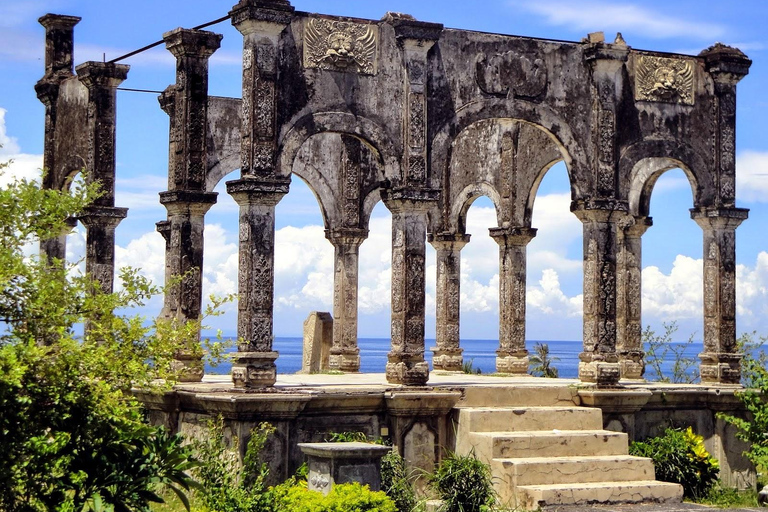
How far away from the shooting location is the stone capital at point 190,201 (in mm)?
17047

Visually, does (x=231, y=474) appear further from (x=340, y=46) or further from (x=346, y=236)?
(x=346, y=236)

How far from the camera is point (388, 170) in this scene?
15.7m

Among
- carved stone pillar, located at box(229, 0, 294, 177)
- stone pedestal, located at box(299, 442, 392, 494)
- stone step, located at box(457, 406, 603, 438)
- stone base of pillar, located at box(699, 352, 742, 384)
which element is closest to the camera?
stone pedestal, located at box(299, 442, 392, 494)

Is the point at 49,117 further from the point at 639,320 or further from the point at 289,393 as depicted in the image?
the point at 639,320

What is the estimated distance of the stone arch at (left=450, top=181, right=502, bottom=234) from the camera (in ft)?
68.9

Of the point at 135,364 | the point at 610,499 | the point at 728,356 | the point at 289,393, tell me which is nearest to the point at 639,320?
the point at 728,356

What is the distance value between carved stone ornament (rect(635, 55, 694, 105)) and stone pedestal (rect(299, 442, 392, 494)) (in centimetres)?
684

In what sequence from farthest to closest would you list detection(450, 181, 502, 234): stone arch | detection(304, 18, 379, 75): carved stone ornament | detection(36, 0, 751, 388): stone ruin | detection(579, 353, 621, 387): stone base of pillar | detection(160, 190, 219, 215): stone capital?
detection(450, 181, 502, 234): stone arch, detection(160, 190, 219, 215): stone capital, detection(579, 353, 621, 387): stone base of pillar, detection(304, 18, 379, 75): carved stone ornament, detection(36, 0, 751, 388): stone ruin

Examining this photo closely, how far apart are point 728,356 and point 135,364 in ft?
31.1

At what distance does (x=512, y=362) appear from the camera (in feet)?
67.8

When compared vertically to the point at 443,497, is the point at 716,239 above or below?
above

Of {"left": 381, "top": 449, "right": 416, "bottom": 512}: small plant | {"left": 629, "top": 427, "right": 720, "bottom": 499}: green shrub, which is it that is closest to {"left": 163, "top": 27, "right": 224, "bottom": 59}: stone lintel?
{"left": 381, "top": 449, "right": 416, "bottom": 512}: small plant

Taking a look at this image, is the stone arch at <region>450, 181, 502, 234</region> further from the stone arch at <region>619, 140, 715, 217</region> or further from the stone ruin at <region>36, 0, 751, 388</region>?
the stone arch at <region>619, 140, 715, 217</region>

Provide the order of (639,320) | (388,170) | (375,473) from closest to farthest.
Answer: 1. (375,473)
2. (388,170)
3. (639,320)
